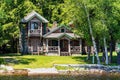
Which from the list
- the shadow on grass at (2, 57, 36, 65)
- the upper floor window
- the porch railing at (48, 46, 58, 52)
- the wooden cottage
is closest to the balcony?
the wooden cottage

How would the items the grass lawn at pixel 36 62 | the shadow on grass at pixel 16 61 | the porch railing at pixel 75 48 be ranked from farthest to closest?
the porch railing at pixel 75 48, the shadow on grass at pixel 16 61, the grass lawn at pixel 36 62

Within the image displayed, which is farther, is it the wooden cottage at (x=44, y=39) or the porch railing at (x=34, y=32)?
the porch railing at (x=34, y=32)

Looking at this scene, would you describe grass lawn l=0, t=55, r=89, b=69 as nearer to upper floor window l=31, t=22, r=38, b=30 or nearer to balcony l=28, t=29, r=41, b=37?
balcony l=28, t=29, r=41, b=37

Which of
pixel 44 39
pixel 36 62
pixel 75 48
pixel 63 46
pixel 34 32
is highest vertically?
pixel 34 32

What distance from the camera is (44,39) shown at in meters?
64.0

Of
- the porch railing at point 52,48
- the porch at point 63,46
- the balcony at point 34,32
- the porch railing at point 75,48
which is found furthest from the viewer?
the balcony at point 34,32

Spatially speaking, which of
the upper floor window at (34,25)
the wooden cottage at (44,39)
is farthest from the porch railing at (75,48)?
the upper floor window at (34,25)

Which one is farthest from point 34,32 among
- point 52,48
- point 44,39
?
point 52,48

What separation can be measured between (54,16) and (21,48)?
51.5 ft

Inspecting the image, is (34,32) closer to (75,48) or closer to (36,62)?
(75,48)

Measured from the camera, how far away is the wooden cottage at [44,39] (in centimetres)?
6256

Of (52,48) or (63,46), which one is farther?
(63,46)

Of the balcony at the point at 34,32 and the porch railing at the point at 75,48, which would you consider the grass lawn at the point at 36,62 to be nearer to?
the porch railing at the point at 75,48

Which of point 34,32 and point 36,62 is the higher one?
point 34,32
